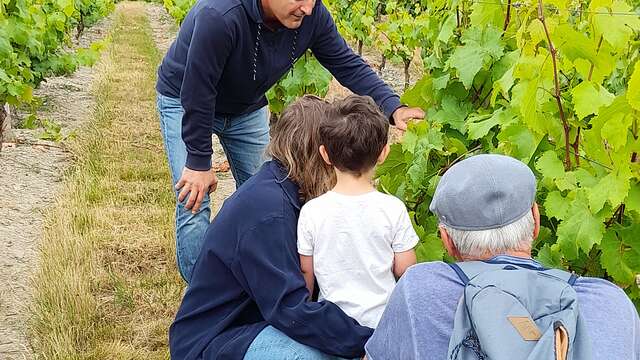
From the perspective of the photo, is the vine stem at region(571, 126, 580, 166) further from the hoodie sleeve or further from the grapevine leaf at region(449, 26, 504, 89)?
the hoodie sleeve

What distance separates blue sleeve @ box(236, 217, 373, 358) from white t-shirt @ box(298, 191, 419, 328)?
0.05m

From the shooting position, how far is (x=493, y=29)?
2.76 metres

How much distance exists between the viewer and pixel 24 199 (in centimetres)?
625

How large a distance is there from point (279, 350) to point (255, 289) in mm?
203

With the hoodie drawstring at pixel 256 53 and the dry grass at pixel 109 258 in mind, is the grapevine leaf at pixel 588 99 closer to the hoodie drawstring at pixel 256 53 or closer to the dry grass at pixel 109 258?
the hoodie drawstring at pixel 256 53

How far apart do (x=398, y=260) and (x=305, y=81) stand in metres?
3.95

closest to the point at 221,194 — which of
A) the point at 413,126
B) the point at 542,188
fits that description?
the point at 413,126

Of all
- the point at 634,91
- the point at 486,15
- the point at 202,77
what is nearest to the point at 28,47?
the point at 202,77

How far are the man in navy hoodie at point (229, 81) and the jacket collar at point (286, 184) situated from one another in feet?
2.03

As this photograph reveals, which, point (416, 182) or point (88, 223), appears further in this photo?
point (88, 223)

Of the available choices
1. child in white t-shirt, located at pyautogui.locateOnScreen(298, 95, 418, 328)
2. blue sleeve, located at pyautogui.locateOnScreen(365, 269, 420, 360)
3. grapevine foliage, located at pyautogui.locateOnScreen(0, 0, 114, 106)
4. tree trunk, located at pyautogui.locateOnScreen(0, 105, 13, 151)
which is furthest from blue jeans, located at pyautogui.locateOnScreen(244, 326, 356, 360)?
tree trunk, located at pyautogui.locateOnScreen(0, 105, 13, 151)

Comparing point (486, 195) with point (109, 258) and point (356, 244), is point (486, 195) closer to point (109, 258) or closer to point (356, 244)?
point (356, 244)

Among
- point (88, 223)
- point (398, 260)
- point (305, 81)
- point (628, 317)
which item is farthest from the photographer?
point (305, 81)

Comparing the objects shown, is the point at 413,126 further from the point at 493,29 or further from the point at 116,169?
the point at 116,169
